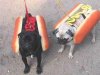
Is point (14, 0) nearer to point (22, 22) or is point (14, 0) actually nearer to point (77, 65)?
point (22, 22)

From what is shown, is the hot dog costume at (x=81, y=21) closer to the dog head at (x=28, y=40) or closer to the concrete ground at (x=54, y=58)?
the concrete ground at (x=54, y=58)

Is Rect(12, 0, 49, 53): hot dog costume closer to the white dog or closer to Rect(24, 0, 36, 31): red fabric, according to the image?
Rect(24, 0, 36, 31): red fabric

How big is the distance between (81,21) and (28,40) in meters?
0.88

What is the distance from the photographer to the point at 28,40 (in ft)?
10.8

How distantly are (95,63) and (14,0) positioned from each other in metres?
2.17

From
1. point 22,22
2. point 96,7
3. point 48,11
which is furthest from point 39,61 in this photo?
point 96,7

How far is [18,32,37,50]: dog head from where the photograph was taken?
325 cm

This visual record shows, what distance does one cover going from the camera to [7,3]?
5.11 metres

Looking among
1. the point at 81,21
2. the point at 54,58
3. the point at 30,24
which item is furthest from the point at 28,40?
the point at 81,21

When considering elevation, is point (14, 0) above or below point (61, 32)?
below

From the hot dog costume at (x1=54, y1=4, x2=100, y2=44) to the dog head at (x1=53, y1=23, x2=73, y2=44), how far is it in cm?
7

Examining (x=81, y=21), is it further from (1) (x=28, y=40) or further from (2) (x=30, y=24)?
(1) (x=28, y=40)

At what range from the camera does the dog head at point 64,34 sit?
11.5 ft

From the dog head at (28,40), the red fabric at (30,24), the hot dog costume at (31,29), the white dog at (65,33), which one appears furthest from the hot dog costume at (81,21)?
the dog head at (28,40)
